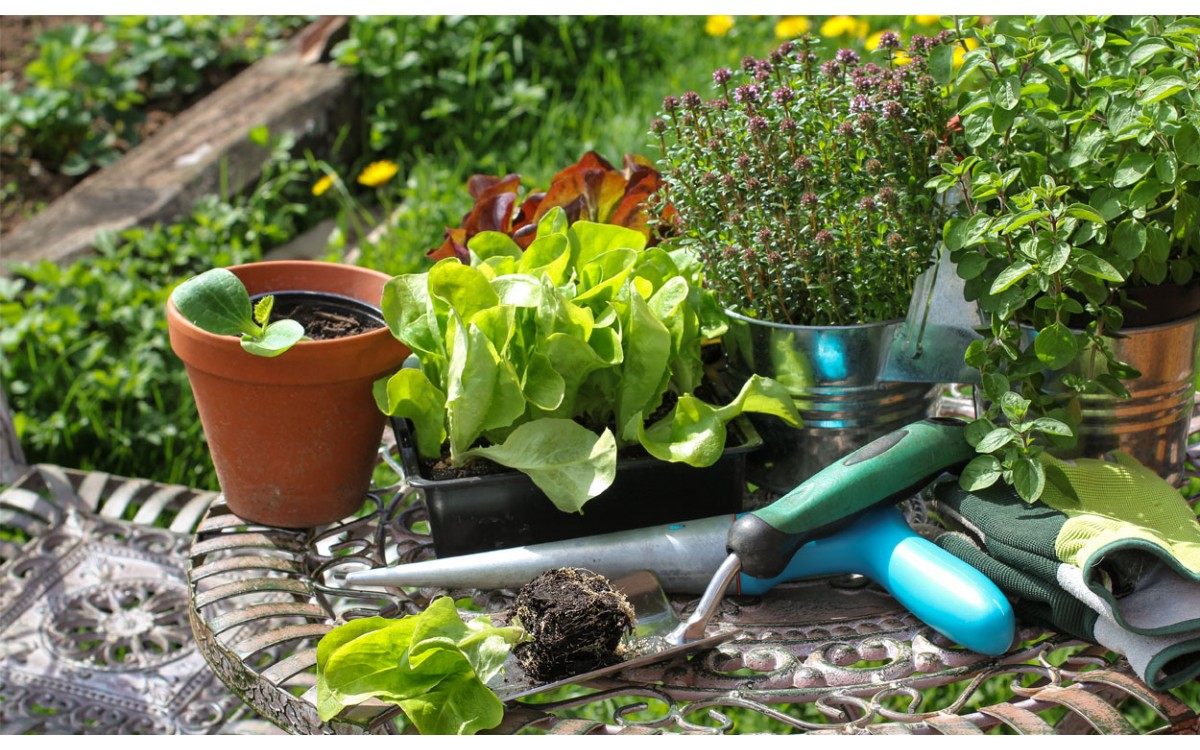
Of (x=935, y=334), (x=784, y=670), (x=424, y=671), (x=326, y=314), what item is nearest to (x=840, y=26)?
(x=935, y=334)

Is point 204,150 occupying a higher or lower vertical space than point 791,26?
lower

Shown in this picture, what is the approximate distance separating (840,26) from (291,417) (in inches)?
90.7

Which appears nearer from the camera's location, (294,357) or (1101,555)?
(1101,555)

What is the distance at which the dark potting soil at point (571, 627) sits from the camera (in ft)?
3.76

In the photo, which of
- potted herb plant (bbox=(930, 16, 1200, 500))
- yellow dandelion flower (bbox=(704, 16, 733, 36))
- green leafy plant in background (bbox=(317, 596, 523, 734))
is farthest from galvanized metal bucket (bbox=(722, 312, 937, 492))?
yellow dandelion flower (bbox=(704, 16, 733, 36))

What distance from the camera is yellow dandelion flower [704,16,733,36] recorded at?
346 centimetres

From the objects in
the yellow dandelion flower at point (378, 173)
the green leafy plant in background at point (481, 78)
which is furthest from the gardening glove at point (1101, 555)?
the green leafy plant in background at point (481, 78)

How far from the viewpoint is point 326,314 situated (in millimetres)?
1479

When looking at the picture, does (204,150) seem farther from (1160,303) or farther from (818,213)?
(1160,303)

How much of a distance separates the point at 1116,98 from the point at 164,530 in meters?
1.54

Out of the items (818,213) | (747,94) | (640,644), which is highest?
(747,94)

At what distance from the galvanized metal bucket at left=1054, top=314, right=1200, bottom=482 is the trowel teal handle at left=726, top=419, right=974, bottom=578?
152 mm

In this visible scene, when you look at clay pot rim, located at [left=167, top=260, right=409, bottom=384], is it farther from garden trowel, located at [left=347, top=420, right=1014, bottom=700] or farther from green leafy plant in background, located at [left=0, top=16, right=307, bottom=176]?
→ green leafy plant in background, located at [left=0, top=16, right=307, bottom=176]

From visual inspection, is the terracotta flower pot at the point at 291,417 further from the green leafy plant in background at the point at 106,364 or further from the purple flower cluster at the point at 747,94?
the green leafy plant in background at the point at 106,364
